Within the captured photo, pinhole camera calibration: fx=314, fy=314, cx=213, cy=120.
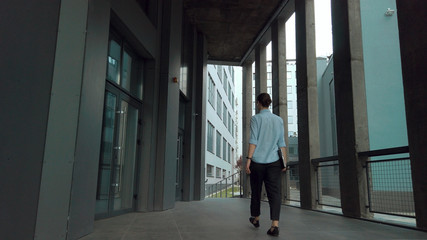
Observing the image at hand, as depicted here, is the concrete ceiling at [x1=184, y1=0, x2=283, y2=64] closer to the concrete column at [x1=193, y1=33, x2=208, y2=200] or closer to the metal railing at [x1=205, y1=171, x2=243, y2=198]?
the concrete column at [x1=193, y1=33, x2=208, y2=200]

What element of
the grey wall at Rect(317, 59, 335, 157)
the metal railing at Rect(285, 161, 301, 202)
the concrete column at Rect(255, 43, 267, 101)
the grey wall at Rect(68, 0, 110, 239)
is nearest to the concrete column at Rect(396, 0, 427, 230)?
the grey wall at Rect(68, 0, 110, 239)

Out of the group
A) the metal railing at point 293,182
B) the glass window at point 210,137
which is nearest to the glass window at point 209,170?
the glass window at point 210,137

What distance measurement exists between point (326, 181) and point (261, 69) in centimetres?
657

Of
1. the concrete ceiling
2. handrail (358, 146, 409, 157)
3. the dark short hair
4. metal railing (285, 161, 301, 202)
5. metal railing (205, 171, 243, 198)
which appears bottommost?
metal railing (205, 171, 243, 198)

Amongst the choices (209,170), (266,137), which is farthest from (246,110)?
(209,170)

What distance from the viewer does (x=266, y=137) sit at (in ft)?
12.1

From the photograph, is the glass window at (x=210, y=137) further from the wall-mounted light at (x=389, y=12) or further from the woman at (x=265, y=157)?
the woman at (x=265, y=157)

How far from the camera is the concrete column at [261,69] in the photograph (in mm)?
12656

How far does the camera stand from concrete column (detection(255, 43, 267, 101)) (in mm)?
12656

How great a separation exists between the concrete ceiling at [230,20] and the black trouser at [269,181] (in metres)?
7.62

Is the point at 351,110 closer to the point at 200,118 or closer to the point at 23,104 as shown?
the point at 23,104

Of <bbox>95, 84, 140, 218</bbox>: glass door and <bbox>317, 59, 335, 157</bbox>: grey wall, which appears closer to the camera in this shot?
<bbox>95, 84, 140, 218</bbox>: glass door

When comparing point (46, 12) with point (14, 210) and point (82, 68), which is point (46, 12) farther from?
point (14, 210)

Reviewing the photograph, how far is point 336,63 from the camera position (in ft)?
20.7
